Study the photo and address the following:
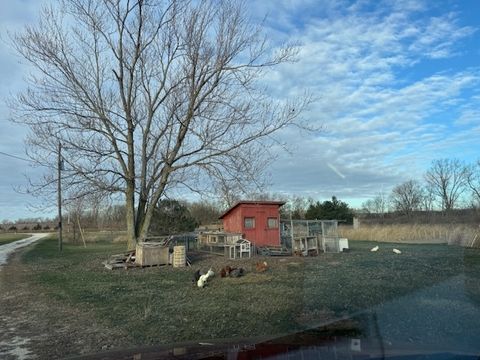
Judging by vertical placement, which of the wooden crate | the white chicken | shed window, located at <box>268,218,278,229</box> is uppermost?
shed window, located at <box>268,218,278,229</box>

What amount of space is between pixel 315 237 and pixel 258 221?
13.2 ft

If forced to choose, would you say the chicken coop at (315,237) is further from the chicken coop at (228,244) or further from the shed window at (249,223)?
the chicken coop at (228,244)

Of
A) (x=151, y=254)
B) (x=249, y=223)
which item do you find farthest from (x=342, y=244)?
(x=151, y=254)

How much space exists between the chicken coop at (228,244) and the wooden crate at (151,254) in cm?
363

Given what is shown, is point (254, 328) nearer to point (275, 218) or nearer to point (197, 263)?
point (197, 263)

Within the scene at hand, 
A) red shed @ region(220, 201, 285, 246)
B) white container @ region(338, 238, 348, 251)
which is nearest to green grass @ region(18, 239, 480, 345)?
white container @ region(338, 238, 348, 251)

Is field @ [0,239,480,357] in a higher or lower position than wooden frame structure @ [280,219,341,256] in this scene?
lower

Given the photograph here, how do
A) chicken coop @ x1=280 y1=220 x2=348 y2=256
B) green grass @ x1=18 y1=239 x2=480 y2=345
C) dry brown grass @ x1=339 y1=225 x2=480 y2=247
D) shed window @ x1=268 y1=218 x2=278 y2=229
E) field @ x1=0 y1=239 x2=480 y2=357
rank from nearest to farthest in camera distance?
field @ x1=0 y1=239 x2=480 y2=357
green grass @ x1=18 y1=239 x2=480 y2=345
chicken coop @ x1=280 y1=220 x2=348 y2=256
shed window @ x1=268 y1=218 x2=278 y2=229
dry brown grass @ x1=339 y1=225 x2=480 y2=247

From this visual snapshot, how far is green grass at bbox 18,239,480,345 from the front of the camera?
8938mm

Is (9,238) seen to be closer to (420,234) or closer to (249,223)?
(249,223)

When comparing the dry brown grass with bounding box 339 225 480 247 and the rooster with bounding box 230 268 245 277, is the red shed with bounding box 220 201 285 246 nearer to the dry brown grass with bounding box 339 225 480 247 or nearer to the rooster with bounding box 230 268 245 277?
the dry brown grass with bounding box 339 225 480 247

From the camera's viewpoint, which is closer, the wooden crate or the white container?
the wooden crate

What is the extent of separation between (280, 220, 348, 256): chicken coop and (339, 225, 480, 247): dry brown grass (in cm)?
887

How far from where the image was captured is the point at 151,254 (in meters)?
20.9
